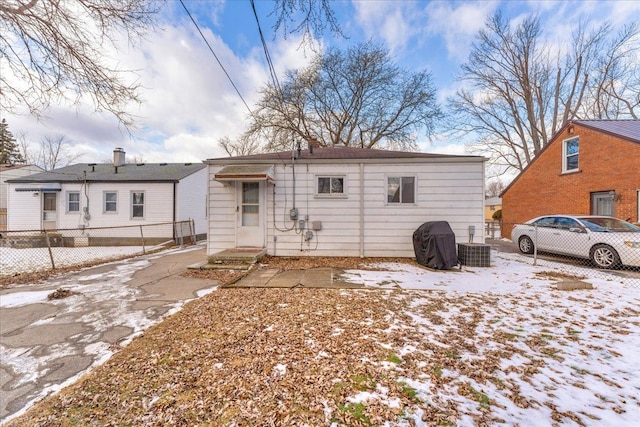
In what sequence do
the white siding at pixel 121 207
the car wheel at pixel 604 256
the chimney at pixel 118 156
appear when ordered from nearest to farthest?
1. the car wheel at pixel 604 256
2. the white siding at pixel 121 207
3. the chimney at pixel 118 156

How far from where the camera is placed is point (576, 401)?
1997 mm

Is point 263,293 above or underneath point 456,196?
underneath

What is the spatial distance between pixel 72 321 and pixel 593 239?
11.6 metres

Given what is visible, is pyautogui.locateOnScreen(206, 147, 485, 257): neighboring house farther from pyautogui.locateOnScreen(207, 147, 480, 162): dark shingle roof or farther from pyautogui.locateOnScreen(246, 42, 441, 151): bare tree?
pyautogui.locateOnScreen(246, 42, 441, 151): bare tree

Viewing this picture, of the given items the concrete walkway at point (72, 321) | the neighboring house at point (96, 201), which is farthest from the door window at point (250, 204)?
the neighboring house at point (96, 201)

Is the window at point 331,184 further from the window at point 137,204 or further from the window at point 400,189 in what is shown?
the window at point 137,204

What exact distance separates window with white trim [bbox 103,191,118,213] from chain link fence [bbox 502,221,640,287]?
17.4 m

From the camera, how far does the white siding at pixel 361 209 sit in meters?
7.65

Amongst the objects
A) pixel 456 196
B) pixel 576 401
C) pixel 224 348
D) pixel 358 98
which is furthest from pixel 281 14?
pixel 358 98

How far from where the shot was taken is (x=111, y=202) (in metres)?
12.9

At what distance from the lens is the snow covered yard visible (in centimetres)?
186

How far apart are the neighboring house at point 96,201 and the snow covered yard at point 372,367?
10.6 m

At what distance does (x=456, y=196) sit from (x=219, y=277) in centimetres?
705

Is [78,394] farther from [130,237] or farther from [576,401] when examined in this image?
[130,237]
